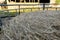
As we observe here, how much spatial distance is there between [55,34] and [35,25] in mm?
319

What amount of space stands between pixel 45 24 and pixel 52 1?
1665 cm

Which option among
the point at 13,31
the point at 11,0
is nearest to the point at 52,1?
the point at 11,0

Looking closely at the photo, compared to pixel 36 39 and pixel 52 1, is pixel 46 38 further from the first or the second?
pixel 52 1

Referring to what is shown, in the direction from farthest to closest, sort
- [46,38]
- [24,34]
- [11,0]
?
[11,0]
[24,34]
[46,38]

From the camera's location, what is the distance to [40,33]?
75.4 inches

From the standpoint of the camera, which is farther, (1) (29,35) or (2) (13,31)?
(2) (13,31)

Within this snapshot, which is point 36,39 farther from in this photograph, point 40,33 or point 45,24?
point 45,24

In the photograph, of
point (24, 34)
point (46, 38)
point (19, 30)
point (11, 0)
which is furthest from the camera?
point (11, 0)

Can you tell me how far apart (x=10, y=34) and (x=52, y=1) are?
653 inches

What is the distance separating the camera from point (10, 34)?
7.27 feet

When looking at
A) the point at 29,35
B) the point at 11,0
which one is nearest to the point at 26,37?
the point at 29,35

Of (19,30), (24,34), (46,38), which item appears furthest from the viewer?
(19,30)

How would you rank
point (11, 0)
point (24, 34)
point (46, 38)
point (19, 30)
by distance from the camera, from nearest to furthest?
point (46, 38)
point (24, 34)
point (19, 30)
point (11, 0)

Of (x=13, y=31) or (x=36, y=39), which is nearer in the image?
Answer: (x=36, y=39)
